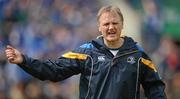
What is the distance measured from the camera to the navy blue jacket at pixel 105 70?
207 inches

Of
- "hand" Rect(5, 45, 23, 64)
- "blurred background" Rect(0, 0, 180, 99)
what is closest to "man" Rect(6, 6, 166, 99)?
"hand" Rect(5, 45, 23, 64)

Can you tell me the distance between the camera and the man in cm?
525

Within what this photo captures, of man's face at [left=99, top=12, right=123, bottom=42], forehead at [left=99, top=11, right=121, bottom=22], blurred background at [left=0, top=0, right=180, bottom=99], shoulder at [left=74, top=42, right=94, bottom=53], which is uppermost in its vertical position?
forehead at [left=99, top=11, right=121, bottom=22]

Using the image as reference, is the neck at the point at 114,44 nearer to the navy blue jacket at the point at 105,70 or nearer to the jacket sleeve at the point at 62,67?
the navy blue jacket at the point at 105,70

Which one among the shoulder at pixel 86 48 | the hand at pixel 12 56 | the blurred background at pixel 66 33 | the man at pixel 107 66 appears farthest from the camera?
the blurred background at pixel 66 33

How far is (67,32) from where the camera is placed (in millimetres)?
11320

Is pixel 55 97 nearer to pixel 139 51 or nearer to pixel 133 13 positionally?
pixel 133 13

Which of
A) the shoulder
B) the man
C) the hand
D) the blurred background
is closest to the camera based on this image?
the hand

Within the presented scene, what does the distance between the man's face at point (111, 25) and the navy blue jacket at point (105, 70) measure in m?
0.14

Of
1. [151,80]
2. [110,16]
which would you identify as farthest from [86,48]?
[151,80]

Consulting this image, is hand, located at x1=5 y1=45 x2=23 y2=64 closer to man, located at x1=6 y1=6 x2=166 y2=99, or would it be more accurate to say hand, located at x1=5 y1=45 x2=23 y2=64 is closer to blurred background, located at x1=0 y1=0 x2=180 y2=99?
man, located at x1=6 y1=6 x2=166 y2=99

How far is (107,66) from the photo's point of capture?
529 centimetres

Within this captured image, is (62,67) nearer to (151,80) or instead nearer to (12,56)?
(12,56)

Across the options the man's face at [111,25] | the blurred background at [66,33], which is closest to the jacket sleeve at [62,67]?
the man's face at [111,25]
